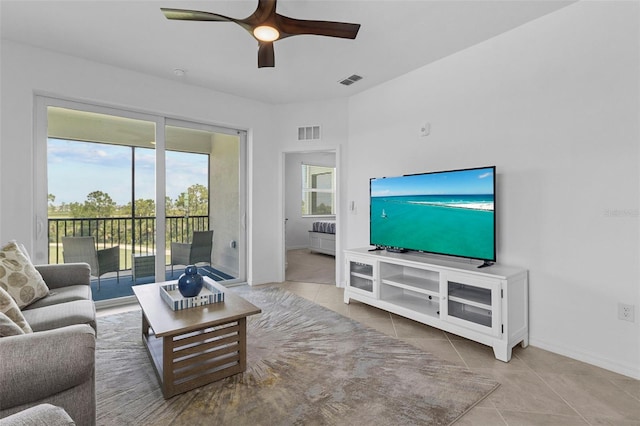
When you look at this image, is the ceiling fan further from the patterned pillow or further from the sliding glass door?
the sliding glass door

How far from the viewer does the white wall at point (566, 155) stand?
7.26 feet

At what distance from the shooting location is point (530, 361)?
2389 millimetres

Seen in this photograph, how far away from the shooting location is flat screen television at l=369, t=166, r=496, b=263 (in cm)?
271

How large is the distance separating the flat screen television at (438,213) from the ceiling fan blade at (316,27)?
1538 mm

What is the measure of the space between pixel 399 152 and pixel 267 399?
2.93m

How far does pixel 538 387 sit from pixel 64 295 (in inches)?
132

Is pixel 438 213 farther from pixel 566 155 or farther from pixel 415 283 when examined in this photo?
pixel 566 155

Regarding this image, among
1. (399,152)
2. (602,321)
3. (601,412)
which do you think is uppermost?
(399,152)

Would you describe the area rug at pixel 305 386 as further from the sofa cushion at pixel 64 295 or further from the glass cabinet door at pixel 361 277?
the glass cabinet door at pixel 361 277

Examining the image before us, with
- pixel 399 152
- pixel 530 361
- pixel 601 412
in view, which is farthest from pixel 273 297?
pixel 601 412

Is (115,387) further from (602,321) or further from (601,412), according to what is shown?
(602,321)

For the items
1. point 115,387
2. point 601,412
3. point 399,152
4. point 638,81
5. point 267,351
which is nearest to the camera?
point 601,412

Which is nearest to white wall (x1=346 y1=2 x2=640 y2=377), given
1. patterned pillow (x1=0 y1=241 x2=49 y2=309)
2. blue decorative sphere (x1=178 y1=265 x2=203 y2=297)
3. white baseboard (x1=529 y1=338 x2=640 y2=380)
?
white baseboard (x1=529 y1=338 x2=640 y2=380)

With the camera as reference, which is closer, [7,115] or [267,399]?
[267,399]
